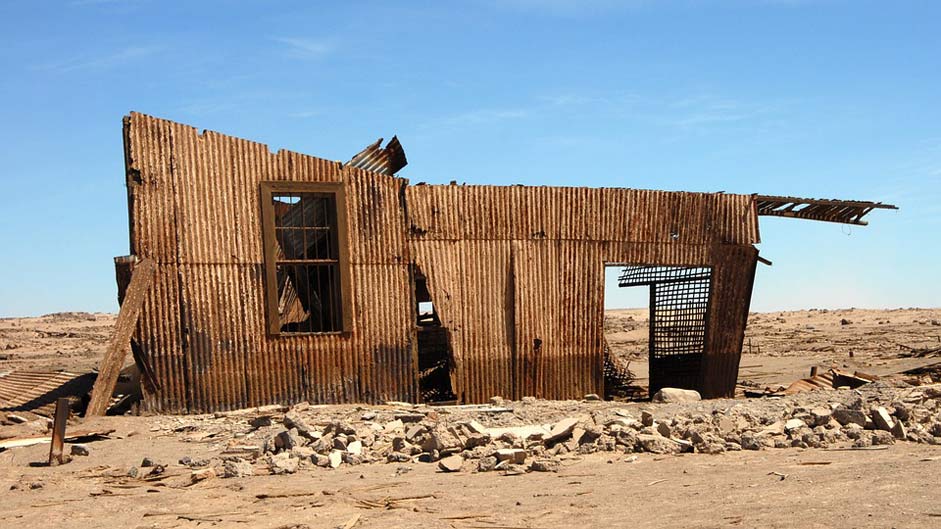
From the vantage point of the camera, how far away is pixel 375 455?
11.7 m

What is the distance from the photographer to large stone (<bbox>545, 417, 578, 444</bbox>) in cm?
1159

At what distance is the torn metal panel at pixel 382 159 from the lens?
17.2 metres

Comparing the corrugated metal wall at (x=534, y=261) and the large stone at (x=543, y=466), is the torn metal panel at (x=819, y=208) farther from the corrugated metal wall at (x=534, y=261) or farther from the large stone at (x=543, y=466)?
the large stone at (x=543, y=466)

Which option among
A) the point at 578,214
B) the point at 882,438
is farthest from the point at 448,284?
the point at 882,438

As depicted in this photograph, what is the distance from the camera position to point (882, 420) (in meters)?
11.9

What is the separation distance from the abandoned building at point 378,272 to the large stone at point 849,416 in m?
6.28

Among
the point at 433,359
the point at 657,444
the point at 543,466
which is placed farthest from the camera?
the point at 433,359

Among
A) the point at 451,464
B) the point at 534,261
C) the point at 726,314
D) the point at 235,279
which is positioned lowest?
the point at 451,464

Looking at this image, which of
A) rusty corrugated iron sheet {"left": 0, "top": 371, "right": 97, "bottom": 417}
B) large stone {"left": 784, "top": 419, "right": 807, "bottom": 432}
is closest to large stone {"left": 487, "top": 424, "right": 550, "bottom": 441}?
large stone {"left": 784, "top": 419, "right": 807, "bottom": 432}

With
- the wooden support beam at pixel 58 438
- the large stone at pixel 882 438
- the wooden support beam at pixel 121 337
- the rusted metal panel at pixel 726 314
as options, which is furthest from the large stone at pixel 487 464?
the rusted metal panel at pixel 726 314

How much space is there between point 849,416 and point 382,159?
9.00 m

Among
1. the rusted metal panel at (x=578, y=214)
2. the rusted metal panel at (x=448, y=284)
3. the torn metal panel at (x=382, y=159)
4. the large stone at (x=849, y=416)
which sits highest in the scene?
the torn metal panel at (x=382, y=159)

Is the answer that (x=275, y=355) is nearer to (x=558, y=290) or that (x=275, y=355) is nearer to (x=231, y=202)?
(x=231, y=202)

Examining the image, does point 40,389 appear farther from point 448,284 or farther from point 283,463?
point 283,463
